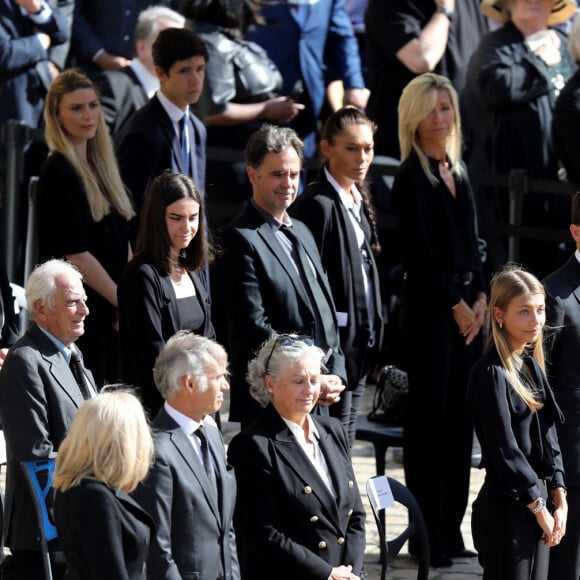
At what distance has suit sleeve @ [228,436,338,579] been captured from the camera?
5504 millimetres

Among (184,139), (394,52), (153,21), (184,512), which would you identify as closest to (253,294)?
(184,139)

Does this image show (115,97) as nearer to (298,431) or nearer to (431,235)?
(431,235)

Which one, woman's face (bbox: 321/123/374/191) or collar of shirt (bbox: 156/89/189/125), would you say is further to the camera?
collar of shirt (bbox: 156/89/189/125)

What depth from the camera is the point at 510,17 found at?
9.11 metres

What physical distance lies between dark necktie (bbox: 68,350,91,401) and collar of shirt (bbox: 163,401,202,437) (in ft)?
1.95

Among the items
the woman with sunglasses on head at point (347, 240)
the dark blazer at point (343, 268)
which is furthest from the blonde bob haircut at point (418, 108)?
the dark blazer at point (343, 268)

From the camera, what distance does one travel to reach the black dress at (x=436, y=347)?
7.39 m

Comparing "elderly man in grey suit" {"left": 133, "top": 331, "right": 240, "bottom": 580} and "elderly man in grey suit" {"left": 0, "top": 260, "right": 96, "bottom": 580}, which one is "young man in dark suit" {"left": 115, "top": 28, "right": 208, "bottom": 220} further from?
"elderly man in grey suit" {"left": 133, "top": 331, "right": 240, "bottom": 580}

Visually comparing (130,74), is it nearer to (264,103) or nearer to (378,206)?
(264,103)

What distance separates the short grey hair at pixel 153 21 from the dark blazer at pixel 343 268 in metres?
2.60

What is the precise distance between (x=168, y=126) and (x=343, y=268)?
1.09 m

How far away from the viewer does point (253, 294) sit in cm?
655

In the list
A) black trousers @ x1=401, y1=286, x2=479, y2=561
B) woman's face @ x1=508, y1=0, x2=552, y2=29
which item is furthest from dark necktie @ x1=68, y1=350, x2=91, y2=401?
woman's face @ x1=508, y1=0, x2=552, y2=29

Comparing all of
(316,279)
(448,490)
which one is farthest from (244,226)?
(448,490)
